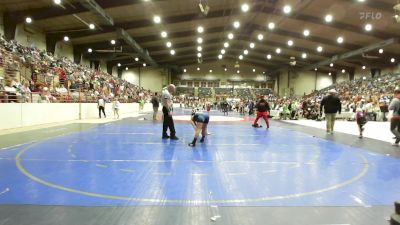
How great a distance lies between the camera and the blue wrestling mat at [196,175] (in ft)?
12.4

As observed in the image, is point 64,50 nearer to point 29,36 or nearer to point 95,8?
point 29,36

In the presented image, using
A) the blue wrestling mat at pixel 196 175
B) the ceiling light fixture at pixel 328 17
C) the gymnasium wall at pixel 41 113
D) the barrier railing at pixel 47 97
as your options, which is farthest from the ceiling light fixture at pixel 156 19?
the blue wrestling mat at pixel 196 175

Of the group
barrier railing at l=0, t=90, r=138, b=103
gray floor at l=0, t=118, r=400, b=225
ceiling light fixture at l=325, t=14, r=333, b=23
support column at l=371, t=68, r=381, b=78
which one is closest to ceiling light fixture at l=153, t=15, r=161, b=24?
barrier railing at l=0, t=90, r=138, b=103

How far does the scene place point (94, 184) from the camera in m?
4.35

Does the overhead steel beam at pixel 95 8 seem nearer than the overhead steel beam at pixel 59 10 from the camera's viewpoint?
Yes

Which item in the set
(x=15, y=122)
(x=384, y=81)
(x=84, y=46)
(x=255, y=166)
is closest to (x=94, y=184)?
(x=255, y=166)

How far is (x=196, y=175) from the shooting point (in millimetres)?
4934

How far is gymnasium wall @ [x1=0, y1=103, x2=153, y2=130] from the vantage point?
41.6 ft

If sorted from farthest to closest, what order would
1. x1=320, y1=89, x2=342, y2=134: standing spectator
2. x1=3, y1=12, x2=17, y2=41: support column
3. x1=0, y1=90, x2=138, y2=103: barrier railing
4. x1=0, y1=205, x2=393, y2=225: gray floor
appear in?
x1=3, y1=12, x2=17, y2=41: support column, x1=0, y1=90, x2=138, y2=103: barrier railing, x1=320, y1=89, x2=342, y2=134: standing spectator, x1=0, y1=205, x2=393, y2=225: gray floor

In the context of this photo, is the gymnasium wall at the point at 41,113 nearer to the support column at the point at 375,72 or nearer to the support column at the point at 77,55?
the support column at the point at 77,55

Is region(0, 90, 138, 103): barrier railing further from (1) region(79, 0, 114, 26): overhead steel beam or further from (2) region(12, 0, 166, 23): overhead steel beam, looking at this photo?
(1) region(79, 0, 114, 26): overhead steel beam

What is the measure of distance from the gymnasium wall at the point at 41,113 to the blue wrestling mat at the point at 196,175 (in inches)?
233

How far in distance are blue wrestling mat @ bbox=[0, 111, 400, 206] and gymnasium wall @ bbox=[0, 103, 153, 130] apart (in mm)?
5914

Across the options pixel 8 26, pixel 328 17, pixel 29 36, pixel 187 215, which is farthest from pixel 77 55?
pixel 187 215
